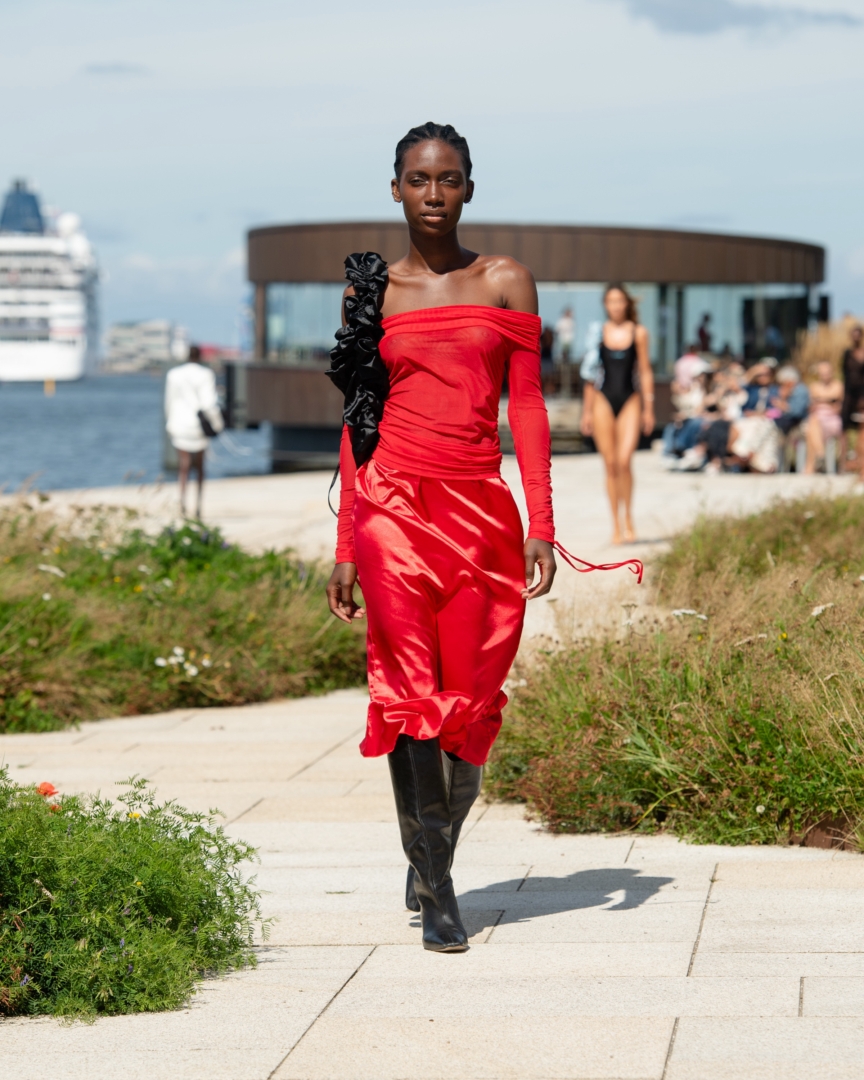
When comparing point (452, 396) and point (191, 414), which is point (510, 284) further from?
point (191, 414)

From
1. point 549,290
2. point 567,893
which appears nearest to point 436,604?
point 567,893

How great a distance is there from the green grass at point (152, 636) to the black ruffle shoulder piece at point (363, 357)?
3673mm

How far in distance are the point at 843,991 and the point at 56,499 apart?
477 inches

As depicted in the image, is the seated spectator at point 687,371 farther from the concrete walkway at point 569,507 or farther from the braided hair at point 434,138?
the braided hair at point 434,138

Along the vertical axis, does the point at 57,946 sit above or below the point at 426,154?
below

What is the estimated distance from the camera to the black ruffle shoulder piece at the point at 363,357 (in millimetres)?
4109

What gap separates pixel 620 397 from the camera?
468 inches

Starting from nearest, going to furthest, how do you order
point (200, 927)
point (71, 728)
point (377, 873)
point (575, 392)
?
point (200, 927) → point (377, 873) → point (71, 728) → point (575, 392)

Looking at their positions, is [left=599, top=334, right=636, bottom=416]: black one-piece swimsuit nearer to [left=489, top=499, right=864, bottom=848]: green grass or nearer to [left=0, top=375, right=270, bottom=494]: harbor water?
[left=0, top=375, right=270, bottom=494]: harbor water

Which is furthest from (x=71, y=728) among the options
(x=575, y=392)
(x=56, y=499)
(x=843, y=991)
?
(x=575, y=392)

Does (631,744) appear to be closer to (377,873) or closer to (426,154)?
(377,873)

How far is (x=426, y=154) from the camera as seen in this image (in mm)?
4074

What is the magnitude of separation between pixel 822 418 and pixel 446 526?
55.0 ft

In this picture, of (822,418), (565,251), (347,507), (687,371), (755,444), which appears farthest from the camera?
(565,251)
